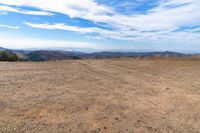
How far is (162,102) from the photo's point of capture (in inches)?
352

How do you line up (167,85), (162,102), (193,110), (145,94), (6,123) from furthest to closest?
(167,85), (145,94), (162,102), (193,110), (6,123)

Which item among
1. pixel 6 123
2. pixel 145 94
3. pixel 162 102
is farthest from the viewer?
pixel 145 94

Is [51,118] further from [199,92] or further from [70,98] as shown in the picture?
[199,92]

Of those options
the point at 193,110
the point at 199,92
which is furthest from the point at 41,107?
the point at 199,92

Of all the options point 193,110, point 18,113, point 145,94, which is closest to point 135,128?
point 193,110

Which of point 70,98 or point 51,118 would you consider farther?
point 70,98

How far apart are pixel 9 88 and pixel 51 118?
4.59 m

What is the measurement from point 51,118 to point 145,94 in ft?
15.9

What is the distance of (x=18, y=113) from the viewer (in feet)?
23.2

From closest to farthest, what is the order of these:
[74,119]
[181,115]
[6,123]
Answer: [6,123], [74,119], [181,115]

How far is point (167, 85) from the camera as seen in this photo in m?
12.6

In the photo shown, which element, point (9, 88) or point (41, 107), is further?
point (9, 88)

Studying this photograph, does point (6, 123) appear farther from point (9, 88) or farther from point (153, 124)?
point (9, 88)

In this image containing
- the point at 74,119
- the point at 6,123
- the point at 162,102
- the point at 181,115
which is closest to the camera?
the point at 6,123
